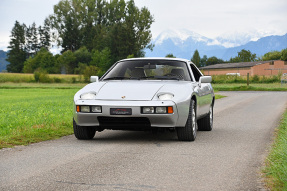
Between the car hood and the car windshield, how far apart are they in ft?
1.93

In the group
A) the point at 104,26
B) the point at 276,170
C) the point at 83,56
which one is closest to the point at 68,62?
the point at 83,56

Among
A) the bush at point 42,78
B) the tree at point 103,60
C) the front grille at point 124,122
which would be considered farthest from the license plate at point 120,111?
the tree at point 103,60

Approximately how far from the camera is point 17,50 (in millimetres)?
126438

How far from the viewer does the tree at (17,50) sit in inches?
4884

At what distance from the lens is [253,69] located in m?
104

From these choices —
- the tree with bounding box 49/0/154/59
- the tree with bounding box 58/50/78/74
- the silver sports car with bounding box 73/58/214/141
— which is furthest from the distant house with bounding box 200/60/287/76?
the silver sports car with bounding box 73/58/214/141

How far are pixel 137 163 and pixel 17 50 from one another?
125585 mm

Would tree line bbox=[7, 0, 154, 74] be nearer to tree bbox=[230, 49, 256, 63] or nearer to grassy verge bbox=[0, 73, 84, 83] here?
grassy verge bbox=[0, 73, 84, 83]

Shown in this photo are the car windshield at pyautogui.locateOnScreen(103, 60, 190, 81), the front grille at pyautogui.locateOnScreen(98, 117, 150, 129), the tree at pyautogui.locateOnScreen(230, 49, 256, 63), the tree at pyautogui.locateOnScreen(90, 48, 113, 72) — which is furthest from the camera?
the tree at pyautogui.locateOnScreen(230, 49, 256, 63)

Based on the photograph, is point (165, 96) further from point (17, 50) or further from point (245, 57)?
point (245, 57)

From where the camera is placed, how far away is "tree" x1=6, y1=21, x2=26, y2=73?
12406 cm

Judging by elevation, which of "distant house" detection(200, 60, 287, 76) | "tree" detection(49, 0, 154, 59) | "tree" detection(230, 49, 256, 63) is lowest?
"distant house" detection(200, 60, 287, 76)

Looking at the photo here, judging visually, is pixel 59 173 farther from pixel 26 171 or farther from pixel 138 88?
Result: pixel 138 88

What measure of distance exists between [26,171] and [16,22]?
13108cm
